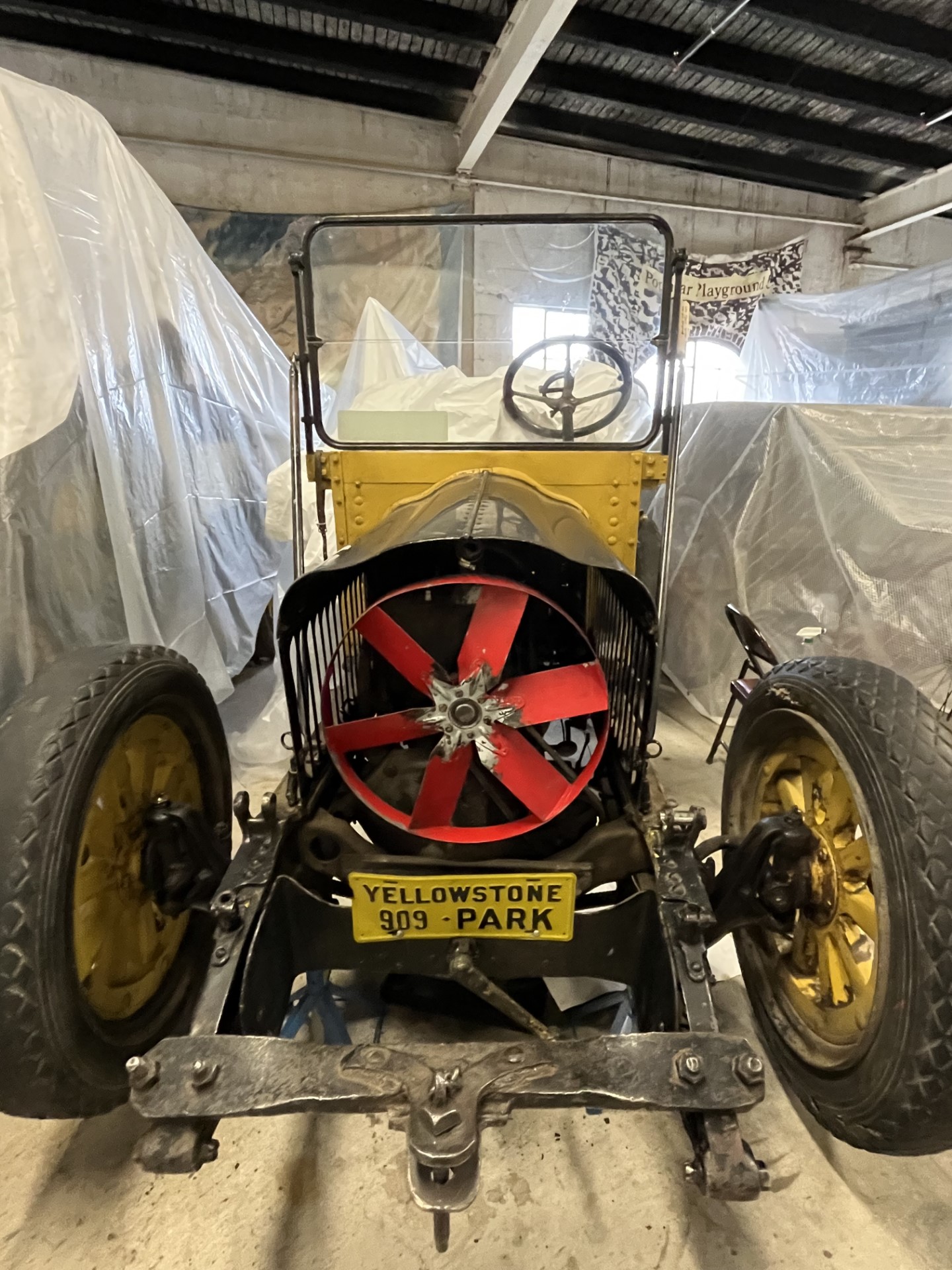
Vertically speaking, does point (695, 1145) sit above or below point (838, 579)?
below

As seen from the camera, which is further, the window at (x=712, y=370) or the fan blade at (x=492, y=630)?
the window at (x=712, y=370)

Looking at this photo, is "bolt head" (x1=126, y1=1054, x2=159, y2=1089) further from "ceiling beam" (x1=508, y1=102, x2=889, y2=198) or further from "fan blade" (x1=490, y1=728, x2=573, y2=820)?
"ceiling beam" (x1=508, y1=102, x2=889, y2=198)

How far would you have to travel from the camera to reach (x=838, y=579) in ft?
10.9

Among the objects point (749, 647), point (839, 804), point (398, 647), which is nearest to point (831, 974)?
point (839, 804)

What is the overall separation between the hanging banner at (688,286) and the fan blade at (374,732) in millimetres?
6131

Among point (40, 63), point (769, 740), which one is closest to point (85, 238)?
point (769, 740)

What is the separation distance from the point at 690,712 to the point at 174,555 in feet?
9.61

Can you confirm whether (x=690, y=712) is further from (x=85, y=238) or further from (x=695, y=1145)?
(x=85, y=238)

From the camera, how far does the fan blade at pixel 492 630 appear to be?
145cm

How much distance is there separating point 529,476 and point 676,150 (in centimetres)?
693

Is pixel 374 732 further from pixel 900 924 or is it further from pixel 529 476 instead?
pixel 900 924

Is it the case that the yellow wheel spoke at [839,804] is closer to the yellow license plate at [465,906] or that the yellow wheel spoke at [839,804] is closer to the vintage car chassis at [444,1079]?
the vintage car chassis at [444,1079]

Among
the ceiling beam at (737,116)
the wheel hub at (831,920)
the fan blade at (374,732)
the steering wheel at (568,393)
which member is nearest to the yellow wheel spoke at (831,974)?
the wheel hub at (831,920)

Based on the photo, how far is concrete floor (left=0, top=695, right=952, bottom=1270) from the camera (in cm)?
138
